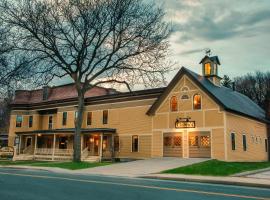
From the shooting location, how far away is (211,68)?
34.4 metres

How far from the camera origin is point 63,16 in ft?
93.0

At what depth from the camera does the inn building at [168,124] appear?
96.9 feet

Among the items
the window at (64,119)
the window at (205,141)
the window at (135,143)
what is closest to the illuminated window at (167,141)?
the window at (205,141)

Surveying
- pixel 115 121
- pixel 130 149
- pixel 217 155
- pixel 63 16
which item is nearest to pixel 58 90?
pixel 115 121

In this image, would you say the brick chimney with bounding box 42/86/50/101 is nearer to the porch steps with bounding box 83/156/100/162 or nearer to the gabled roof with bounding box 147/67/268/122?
the porch steps with bounding box 83/156/100/162

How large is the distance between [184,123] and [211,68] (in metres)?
7.45

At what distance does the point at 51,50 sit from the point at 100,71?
483 centimetres

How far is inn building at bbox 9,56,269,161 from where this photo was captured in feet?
96.9

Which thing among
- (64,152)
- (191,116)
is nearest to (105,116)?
(64,152)

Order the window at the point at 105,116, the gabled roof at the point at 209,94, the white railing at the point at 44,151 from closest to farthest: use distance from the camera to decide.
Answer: the gabled roof at the point at 209,94, the window at the point at 105,116, the white railing at the point at 44,151

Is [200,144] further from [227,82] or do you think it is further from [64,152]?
[227,82]

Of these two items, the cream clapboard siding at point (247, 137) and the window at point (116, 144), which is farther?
the window at point (116, 144)

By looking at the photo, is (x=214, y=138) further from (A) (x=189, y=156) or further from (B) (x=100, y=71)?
(B) (x=100, y=71)

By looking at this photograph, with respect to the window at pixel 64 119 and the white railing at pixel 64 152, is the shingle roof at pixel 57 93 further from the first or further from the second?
the white railing at pixel 64 152
